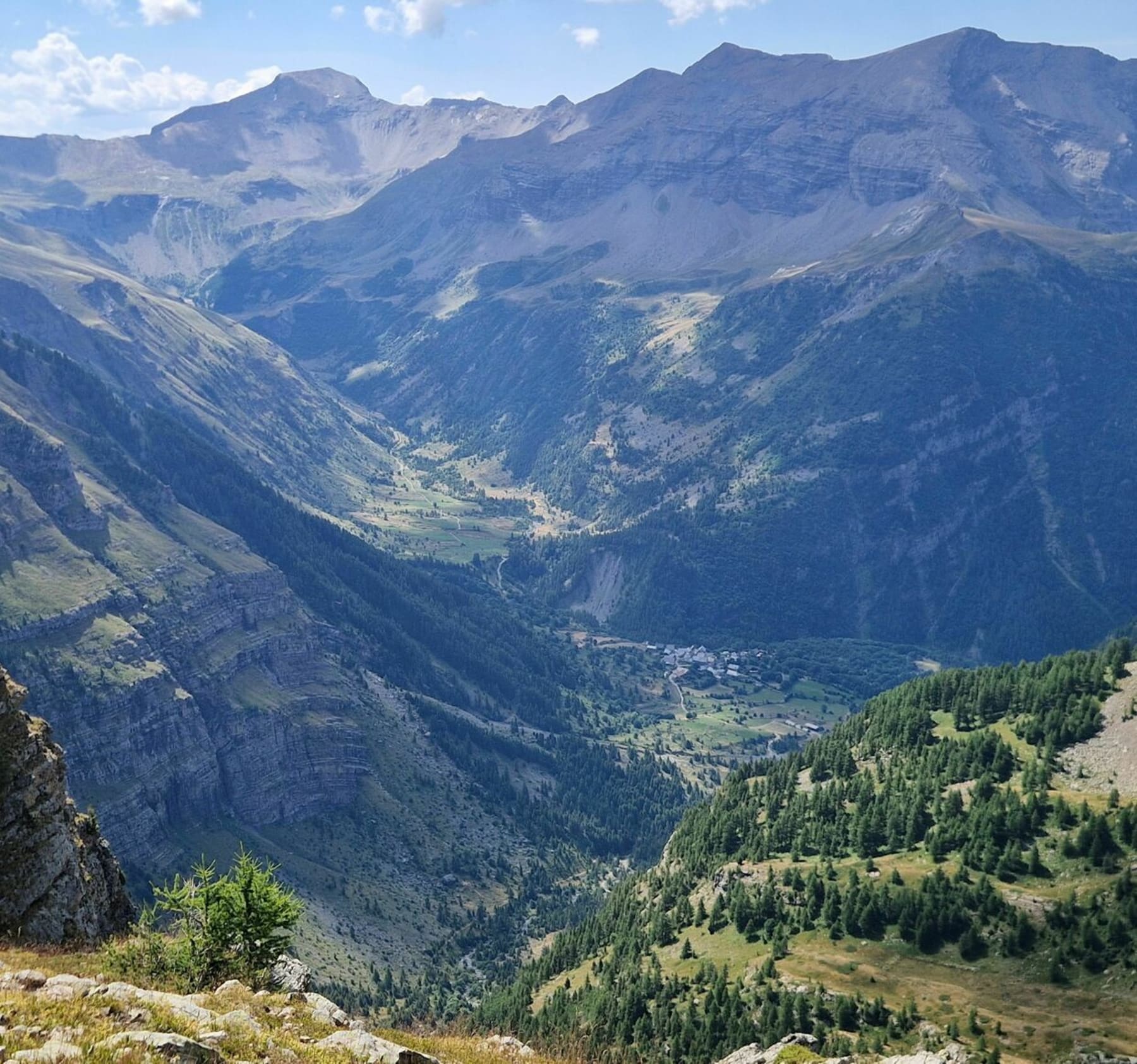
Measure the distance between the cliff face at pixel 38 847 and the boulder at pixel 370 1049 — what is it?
29.9m

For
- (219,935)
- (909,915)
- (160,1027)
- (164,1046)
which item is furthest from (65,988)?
(909,915)

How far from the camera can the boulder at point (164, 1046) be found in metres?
44.7

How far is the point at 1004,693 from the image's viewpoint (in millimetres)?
196500

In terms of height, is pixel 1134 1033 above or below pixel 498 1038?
below

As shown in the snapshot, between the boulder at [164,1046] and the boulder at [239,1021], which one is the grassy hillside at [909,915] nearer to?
the boulder at [239,1021]

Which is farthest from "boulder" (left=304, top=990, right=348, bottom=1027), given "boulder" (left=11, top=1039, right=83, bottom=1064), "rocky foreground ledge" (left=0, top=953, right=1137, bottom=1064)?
Answer: "boulder" (left=11, top=1039, right=83, bottom=1064)

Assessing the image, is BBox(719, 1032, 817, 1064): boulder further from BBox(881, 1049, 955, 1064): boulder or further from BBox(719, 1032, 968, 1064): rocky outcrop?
BBox(881, 1049, 955, 1064): boulder

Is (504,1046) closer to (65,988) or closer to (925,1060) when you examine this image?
(925,1060)

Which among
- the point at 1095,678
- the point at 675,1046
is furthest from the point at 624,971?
the point at 1095,678

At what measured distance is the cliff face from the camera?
77.4 m

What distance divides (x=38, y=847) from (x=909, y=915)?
334 ft

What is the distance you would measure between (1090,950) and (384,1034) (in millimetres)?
87322

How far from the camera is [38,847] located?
80750 millimetres

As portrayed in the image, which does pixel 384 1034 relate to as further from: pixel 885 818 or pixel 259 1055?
pixel 885 818
